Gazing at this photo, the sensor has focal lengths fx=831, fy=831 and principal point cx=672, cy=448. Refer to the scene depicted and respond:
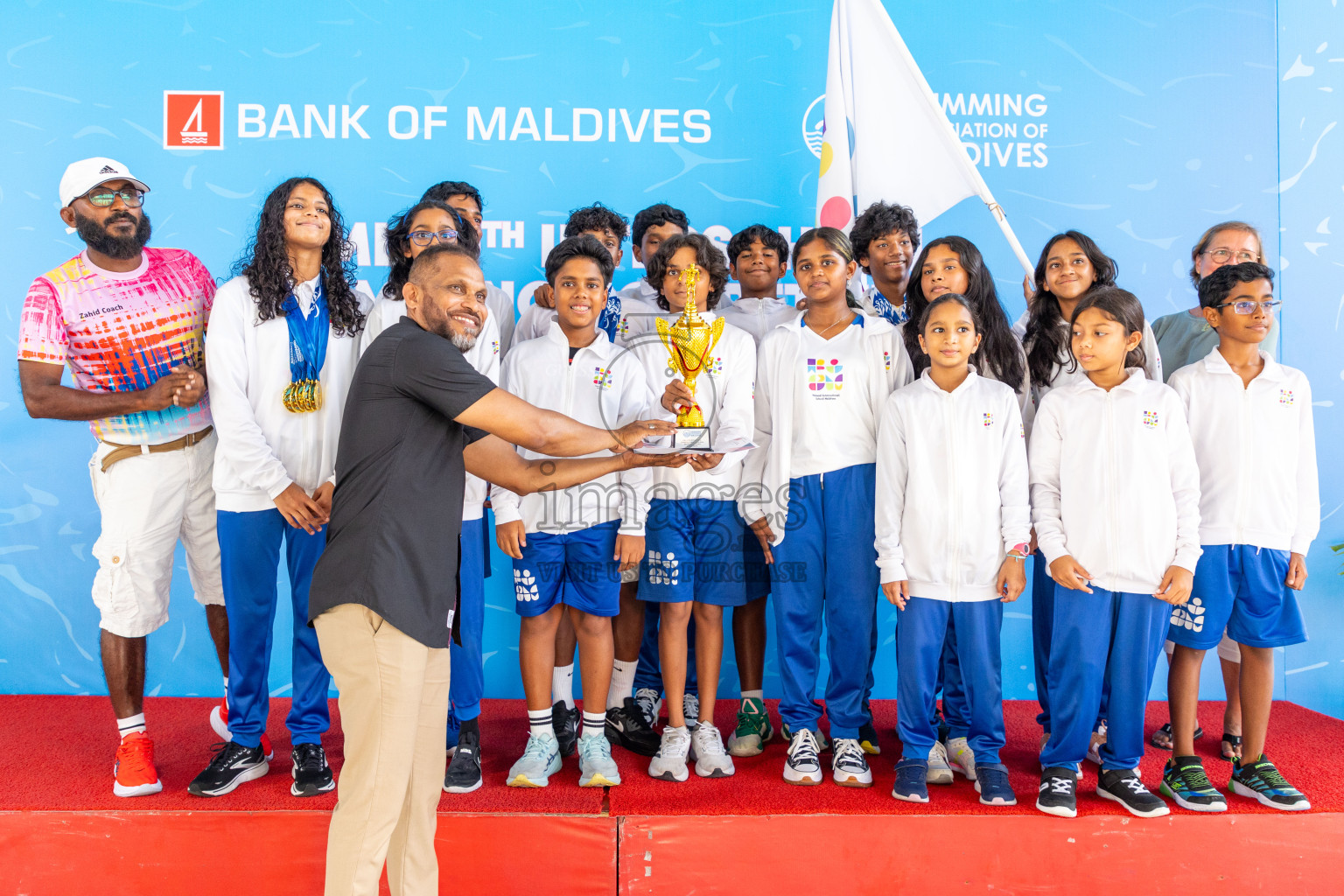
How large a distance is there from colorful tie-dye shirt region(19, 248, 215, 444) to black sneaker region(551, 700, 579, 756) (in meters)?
1.65

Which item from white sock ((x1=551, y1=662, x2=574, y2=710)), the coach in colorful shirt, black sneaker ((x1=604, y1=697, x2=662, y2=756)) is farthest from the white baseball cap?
black sneaker ((x1=604, y1=697, x2=662, y2=756))

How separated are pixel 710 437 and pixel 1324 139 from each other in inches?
144

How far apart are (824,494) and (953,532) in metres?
0.46

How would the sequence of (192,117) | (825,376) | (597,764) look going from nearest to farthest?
(597,764)
(825,376)
(192,117)

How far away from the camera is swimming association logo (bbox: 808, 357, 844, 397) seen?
2.96 metres

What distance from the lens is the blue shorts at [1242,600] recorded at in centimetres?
279

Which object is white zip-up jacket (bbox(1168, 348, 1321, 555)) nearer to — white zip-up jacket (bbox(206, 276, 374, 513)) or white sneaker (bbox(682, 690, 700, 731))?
white sneaker (bbox(682, 690, 700, 731))

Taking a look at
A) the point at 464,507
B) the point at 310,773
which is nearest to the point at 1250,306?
the point at 464,507

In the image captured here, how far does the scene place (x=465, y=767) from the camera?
2762 millimetres

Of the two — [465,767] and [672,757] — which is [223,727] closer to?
[465,767]

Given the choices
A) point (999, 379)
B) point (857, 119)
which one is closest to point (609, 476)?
point (999, 379)

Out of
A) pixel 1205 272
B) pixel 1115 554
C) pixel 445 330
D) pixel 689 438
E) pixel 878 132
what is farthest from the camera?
pixel 878 132

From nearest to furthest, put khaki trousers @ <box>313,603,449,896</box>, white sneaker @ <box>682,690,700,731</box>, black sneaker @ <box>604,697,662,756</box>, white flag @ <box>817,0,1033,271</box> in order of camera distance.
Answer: khaki trousers @ <box>313,603,449,896</box> < black sneaker @ <box>604,697,662,756</box> < white sneaker @ <box>682,690,700,731</box> < white flag @ <box>817,0,1033,271</box>

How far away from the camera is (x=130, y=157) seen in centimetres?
403
